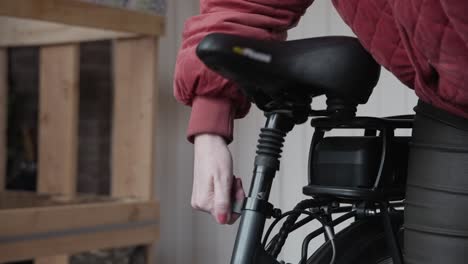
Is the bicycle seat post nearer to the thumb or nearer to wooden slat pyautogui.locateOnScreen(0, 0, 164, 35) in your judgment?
the thumb

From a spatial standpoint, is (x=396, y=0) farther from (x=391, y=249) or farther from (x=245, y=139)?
(x=245, y=139)

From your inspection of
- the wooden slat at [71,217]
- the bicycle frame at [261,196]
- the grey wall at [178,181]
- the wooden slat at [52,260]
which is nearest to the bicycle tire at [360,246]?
the bicycle frame at [261,196]

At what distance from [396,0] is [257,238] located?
0.86ft

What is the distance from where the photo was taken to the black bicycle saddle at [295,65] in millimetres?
673

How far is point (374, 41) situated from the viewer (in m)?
0.70

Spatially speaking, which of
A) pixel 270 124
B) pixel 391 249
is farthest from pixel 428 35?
pixel 391 249

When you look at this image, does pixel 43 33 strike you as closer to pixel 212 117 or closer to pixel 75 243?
pixel 75 243

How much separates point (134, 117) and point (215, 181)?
5.10 ft

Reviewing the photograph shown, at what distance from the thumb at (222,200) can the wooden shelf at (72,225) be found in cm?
119

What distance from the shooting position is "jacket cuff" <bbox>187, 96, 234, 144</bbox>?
0.81 m

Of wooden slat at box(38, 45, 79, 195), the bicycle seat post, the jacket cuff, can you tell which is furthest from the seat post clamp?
wooden slat at box(38, 45, 79, 195)

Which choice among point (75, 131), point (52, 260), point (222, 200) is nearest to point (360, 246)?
point (222, 200)

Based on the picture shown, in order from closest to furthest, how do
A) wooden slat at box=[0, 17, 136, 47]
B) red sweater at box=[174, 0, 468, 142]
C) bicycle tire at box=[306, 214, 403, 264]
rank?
red sweater at box=[174, 0, 468, 142], bicycle tire at box=[306, 214, 403, 264], wooden slat at box=[0, 17, 136, 47]

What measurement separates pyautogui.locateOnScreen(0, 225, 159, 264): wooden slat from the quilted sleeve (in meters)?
1.22
